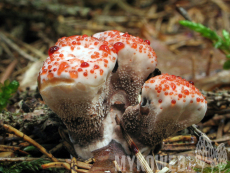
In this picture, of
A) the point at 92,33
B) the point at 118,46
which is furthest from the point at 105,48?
the point at 92,33

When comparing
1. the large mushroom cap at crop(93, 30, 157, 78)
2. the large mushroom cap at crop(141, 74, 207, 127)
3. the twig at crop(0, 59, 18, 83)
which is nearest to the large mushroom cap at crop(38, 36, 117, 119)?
the large mushroom cap at crop(93, 30, 157, 78)

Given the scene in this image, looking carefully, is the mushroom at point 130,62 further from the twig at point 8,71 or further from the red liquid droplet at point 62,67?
the twig at point 8,71

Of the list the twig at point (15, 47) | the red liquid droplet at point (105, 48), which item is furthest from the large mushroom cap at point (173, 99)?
the twig at point (15, 47)

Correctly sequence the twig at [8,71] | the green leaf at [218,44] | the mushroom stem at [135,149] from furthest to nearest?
the twig at [8,71] → the green leaf at [218,44] → the mushroom stem at [135,149]

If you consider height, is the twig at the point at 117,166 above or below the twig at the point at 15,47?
below

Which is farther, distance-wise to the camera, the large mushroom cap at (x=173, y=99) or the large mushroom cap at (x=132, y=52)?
the large mushroom cap at (x=132, y=52)

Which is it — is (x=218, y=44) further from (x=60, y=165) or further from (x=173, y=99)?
(x=60, y=165)

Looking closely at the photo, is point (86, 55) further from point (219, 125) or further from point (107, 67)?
point (219, 125)

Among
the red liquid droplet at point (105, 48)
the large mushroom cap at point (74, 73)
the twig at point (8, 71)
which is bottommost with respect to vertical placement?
the twig at point (8, 71)

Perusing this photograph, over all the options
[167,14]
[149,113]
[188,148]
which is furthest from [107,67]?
[167,14]
